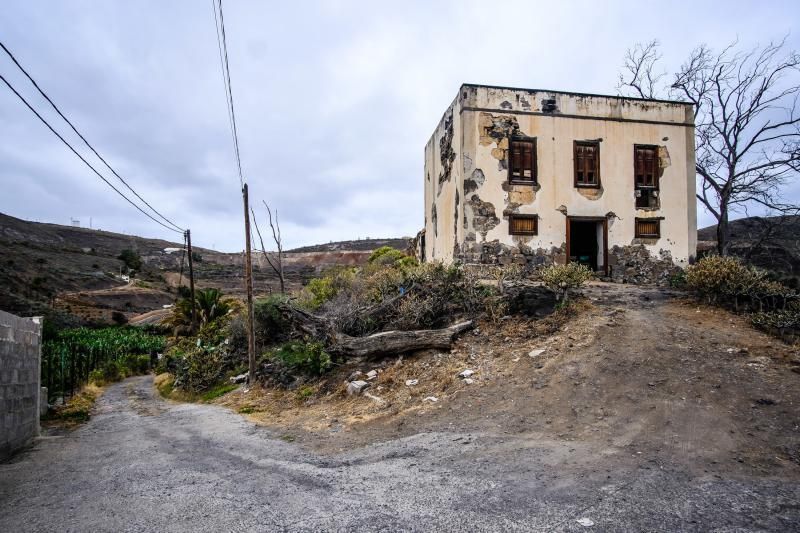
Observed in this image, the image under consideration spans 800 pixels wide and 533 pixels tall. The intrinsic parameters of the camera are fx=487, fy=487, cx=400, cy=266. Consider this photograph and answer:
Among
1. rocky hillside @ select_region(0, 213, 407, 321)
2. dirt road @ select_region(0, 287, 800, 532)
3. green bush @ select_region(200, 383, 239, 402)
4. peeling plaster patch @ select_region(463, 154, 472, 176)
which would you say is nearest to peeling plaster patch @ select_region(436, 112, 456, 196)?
peeling plaster patch @ select_region(463, 154, 472, 176)

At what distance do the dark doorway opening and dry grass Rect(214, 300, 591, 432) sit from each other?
6249 millimetres

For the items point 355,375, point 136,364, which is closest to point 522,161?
point 355,375

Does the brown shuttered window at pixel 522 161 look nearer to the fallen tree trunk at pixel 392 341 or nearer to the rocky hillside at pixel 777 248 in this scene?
the fallen tree trunk at pixel 392 341

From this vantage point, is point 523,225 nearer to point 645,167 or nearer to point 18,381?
point 645,167

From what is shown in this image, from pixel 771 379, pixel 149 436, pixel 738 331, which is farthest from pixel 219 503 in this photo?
pixel 738 331

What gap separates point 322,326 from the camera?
553 inches

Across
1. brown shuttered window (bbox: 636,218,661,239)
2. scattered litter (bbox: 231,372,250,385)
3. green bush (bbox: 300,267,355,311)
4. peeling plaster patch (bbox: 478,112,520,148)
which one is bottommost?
scattered litter (bbox: 231,372,250,385)

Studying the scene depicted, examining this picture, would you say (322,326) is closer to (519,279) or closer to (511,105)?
(519,279)

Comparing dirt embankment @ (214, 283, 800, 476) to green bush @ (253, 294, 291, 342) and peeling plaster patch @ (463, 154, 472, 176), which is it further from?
peeling plaster patch @ (463, 154, 472, 176)

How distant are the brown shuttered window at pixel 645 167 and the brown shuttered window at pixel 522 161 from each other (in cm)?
396

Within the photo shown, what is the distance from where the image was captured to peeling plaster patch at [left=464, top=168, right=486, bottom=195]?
16.8m

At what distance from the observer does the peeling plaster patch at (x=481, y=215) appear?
16.7 metres

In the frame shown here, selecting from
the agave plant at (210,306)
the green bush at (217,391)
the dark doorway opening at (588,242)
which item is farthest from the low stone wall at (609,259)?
the agave plant at (210,306)

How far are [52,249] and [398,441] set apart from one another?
72698 mm
